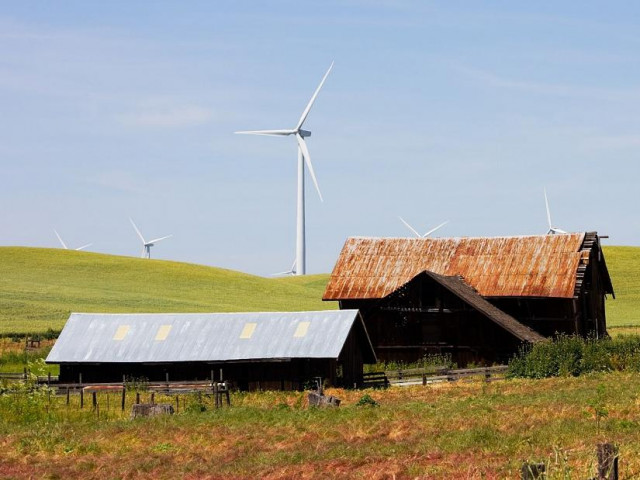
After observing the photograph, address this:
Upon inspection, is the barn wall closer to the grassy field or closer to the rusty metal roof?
the grassy field

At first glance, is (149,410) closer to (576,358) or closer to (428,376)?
(576,358)

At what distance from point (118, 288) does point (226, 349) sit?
5709 cm

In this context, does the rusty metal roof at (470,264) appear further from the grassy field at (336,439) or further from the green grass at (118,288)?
the grassy field at (336,439)

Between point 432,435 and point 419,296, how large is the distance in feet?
102

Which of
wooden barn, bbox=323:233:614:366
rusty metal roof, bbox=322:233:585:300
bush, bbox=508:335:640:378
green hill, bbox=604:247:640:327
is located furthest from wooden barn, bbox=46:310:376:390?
green hill, bbox=604:247:640:327

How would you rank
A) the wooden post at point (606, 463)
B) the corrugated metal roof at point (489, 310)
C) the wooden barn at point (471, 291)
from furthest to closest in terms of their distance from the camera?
the wooden barn at point (471, 291)
the corrugated metal roof at point (489, 310)
the wooden post at point (606, 463)

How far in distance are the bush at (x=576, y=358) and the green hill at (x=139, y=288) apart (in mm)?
34016

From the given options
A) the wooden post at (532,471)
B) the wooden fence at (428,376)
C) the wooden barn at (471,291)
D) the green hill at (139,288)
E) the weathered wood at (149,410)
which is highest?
the green hill at (139,288)

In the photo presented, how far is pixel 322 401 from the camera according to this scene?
3181 centimetres

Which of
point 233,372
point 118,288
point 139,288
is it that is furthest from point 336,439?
point 139,288

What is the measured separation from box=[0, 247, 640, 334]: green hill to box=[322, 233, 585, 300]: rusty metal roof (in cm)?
1953

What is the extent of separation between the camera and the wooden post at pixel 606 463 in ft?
48.6

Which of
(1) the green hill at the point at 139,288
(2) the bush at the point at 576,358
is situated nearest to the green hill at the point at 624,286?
(1) the green hill at the point at 139,288

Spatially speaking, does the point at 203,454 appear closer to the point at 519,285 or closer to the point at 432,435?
the point at 432,435
